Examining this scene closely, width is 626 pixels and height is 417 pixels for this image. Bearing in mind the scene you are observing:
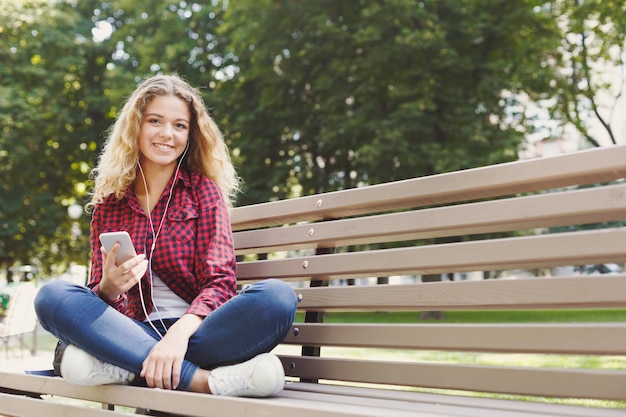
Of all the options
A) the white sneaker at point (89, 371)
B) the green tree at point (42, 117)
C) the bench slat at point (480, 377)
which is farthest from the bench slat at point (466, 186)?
the green tree at point (42, 117)

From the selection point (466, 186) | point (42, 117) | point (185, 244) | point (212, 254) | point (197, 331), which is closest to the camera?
point (466, 186)

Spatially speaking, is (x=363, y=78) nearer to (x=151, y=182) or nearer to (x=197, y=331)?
(x=151, y=182)

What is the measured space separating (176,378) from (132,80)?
18898 millimetres

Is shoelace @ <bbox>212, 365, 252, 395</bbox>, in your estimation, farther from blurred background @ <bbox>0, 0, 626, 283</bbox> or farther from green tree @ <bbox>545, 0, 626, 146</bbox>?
green tree @ <bbox>545, 0, 626, 146</bbox>

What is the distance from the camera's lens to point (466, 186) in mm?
2316

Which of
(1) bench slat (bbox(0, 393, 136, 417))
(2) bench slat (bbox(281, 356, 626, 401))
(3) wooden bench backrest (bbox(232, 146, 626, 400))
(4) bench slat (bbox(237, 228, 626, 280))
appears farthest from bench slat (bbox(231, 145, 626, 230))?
(1) bench slat (bbox(0, 393, 136, 417))

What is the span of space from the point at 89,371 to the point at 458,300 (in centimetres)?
116

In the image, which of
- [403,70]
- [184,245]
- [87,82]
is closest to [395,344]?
[184,245]

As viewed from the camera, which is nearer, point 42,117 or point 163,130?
point 163,130

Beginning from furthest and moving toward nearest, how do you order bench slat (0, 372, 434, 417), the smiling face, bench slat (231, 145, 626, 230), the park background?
the park background
the smiling face
bench slat (231, 145, 626, 230)
bench slat (0, 372, 434, 417)

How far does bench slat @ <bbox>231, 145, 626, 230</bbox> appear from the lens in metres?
2.00

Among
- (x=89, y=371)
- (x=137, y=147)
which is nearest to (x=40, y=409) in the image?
(x=89, y=371)

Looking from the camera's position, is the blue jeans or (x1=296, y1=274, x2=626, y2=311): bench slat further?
the blue jeans

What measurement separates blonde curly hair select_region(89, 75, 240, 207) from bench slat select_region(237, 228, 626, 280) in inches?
20.6
